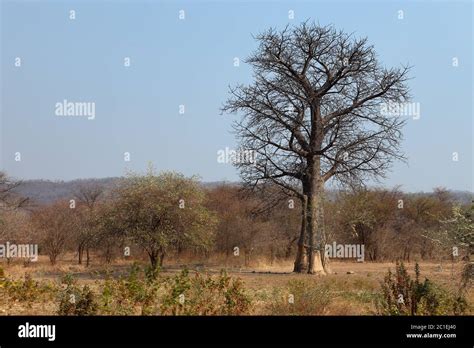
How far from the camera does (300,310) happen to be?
8.55 meters

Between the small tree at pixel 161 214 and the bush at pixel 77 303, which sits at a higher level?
the small tree at pixel 161 214

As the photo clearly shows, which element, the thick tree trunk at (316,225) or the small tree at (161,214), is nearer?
the thick tree trunk at (316,225)

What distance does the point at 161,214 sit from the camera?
25.2 m

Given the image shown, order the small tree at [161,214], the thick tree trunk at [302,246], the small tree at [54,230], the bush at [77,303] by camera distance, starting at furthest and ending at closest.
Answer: the small tree at [54,230] < the small tree at [161,214] < the thick tree trunk at [302,246] < the bush at [77,303]

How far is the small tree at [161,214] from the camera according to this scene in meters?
24.9

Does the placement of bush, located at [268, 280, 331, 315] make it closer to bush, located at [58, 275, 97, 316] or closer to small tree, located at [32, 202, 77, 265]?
bush, located at [58, 275, 97, 316]

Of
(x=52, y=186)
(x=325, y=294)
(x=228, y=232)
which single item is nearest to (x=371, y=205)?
(x=228, y=232)

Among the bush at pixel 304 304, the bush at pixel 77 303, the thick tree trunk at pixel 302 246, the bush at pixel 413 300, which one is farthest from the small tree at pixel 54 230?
the bush at pixel 413 300

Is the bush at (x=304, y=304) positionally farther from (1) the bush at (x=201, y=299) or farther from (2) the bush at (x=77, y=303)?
(2) the bush at (x=77, y=303)

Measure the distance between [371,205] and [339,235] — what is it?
26.8 feet

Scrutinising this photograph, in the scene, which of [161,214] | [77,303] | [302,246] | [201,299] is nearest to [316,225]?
[302,246]

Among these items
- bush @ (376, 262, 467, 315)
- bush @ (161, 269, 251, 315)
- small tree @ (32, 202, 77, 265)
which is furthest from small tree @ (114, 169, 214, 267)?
bush @ (376, 262, 467, 315)

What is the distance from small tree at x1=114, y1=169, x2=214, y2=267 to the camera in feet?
81.8
